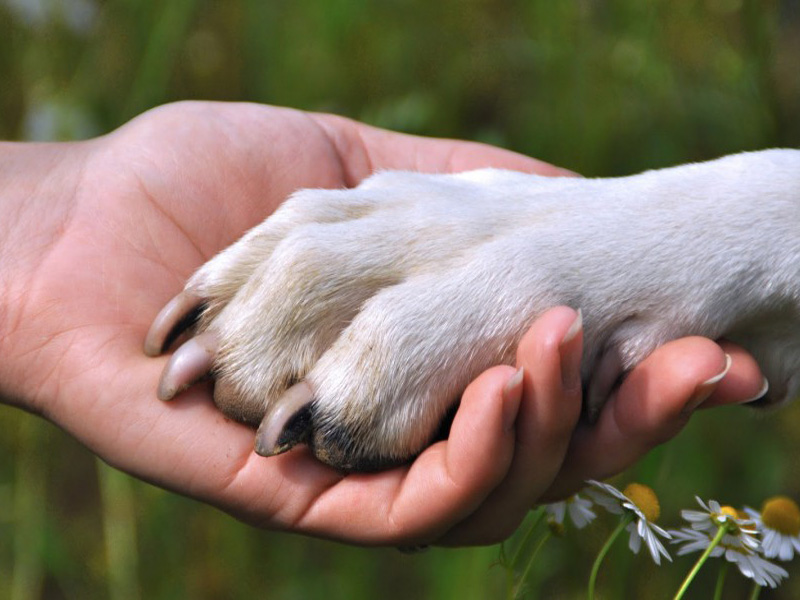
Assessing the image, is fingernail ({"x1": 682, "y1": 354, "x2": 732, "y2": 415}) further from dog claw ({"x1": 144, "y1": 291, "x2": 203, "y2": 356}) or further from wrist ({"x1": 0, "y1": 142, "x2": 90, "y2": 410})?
wrist ({"x1": 0, "y1": 142, "x2": 90, "y2": 410})

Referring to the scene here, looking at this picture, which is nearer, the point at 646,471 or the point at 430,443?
the point at 430,443

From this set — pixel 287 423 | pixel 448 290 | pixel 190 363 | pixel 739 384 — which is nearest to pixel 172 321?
pixel 190 363

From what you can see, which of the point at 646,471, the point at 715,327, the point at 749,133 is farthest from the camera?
the point at 749,133

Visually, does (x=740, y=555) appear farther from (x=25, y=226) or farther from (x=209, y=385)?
(x=25, y=226)

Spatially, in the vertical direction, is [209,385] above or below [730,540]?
above

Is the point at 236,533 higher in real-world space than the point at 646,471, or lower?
lower

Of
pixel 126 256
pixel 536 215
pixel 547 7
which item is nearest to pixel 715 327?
pixel 536 215

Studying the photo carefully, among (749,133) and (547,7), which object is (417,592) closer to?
(749,133)

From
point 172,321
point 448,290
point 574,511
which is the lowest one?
point 574,511

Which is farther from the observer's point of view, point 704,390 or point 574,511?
point 574,511
